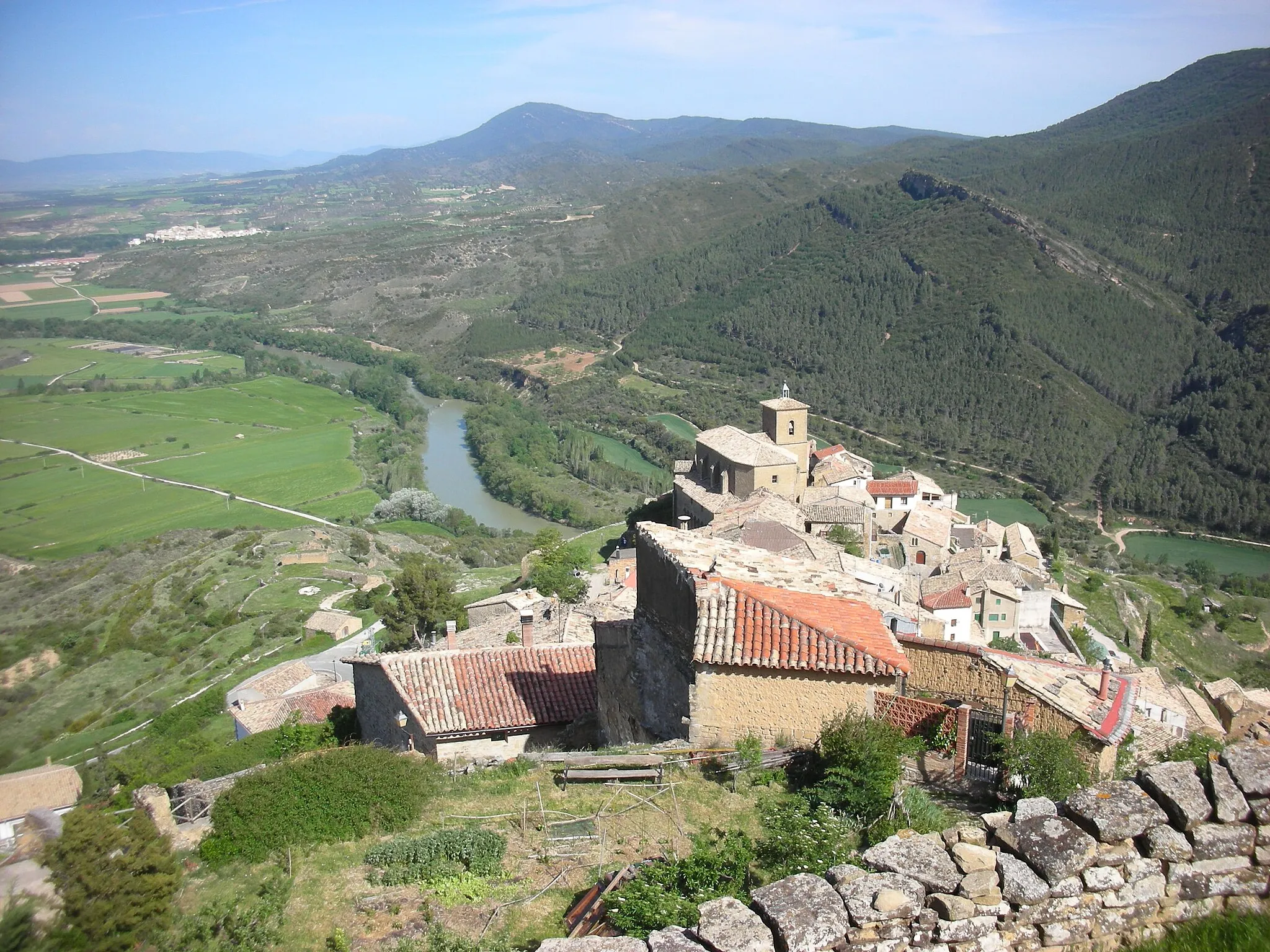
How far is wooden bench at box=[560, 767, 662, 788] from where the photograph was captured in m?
6.96

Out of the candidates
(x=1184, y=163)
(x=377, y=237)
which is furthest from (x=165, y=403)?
(x=1184, y=163)

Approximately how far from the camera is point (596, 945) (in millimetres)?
3799

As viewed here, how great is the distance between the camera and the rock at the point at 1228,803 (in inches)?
153

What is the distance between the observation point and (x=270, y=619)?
1350 inches

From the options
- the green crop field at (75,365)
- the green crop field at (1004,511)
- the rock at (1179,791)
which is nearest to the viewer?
the rock at (1179,791)

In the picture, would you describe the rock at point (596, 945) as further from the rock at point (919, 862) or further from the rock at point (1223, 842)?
the rock at point (1223, 842)

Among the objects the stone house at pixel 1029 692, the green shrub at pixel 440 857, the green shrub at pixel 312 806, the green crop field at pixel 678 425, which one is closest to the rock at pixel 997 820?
the stone house at pixel 1029 692

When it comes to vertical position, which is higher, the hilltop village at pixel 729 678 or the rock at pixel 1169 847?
the rock at pixel 1169 847

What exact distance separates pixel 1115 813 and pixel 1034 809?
0.34 meters

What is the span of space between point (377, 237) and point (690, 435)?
93016 millimetres

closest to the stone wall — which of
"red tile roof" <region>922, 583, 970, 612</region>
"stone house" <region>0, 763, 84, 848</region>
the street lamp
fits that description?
the street lamp

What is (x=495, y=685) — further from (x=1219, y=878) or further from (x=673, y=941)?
(x=1219, y=878)

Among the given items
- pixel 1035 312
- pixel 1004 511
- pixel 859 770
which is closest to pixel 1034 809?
pixel 859 770

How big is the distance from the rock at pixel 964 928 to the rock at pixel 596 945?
3.94ft
